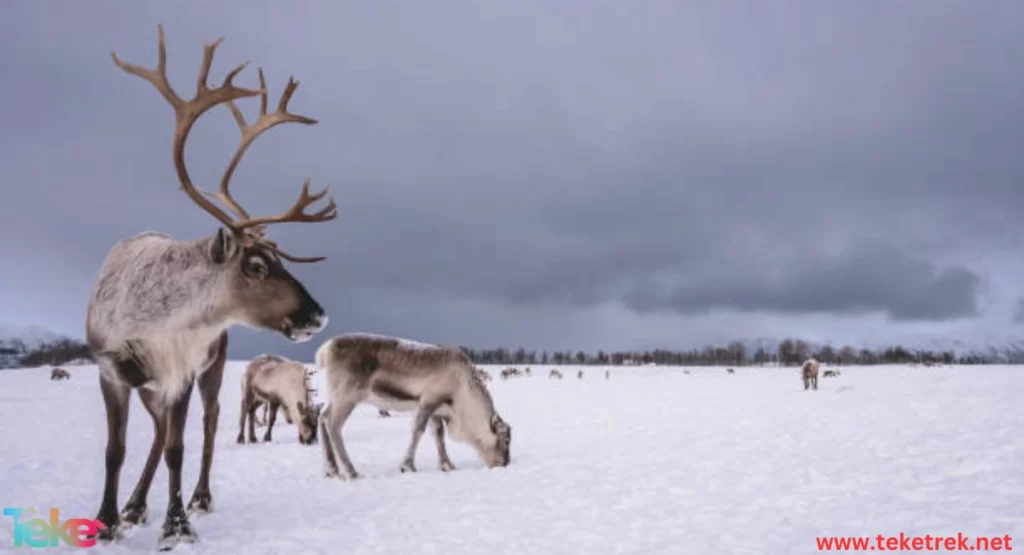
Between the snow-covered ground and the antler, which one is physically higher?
the antler

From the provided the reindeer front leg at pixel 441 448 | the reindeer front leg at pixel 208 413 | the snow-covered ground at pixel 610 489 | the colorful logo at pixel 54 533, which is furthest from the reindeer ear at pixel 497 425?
the colorful logo at pixel 54 533

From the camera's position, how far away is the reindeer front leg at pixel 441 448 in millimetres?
9430

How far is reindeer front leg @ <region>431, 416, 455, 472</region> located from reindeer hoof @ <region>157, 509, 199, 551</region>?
180 inches

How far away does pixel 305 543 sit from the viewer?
16.8 feet

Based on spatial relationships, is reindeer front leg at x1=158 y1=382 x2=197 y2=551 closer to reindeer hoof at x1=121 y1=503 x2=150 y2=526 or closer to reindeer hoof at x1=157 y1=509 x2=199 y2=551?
reindeer hoof at x1=157 y1=509 x2=199 y2=551

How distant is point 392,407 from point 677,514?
5.30m

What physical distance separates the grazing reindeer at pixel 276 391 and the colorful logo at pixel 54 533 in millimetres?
8226

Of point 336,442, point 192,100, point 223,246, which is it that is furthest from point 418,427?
point 192,100

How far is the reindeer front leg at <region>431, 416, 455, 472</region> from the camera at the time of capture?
30.9ft

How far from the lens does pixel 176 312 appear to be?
517cm

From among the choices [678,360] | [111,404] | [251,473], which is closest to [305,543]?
[111,404]

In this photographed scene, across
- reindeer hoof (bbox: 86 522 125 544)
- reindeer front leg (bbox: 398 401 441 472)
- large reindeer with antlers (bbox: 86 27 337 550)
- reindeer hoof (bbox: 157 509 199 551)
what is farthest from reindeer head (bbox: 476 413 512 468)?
reindeer hoof (bbox: 86 522 125 544)

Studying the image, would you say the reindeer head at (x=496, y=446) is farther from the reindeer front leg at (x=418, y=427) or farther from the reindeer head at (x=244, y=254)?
the reindeer head at (x=244, y=254)

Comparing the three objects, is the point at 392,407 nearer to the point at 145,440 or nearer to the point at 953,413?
the point at 145,440
